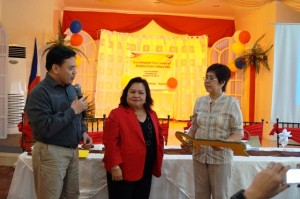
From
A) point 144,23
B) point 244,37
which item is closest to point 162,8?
point 144,23

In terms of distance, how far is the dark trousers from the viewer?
8.06 feet

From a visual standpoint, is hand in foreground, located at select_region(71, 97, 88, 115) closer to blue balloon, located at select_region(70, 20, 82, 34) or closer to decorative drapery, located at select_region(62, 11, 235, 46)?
blue balloon, located at select_region(70, 20, 82, 34)

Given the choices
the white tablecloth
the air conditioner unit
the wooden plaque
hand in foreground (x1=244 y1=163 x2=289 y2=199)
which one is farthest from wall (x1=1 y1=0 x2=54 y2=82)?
hand in foreground (x1=244 y1=163 x2=289 y2=199)

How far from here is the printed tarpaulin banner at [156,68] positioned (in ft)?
34.4

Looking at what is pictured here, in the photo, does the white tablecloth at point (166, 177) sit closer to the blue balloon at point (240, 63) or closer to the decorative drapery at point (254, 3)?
the decorative drapery at point (254, 3)

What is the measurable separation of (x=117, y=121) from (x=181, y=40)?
26.8ft

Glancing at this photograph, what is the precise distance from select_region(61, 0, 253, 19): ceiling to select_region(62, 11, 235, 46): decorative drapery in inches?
6.2

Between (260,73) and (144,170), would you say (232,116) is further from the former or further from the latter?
(260,73)

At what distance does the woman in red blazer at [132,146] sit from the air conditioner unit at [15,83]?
216 inches

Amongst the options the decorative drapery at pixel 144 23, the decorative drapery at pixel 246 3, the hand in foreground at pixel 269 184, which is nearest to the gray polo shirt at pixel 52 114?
the hand in foreground at pixel 269 184

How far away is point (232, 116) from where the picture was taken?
2.43 m

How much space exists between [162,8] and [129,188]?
26.0 feet

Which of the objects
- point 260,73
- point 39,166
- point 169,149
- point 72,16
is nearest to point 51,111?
point 39,166

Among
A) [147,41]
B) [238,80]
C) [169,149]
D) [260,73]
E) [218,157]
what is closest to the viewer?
[218,157]
